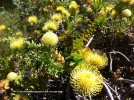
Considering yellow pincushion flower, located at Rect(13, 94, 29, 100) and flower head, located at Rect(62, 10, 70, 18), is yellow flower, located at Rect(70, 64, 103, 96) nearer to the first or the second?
yellow pincushion flower, located at Rect(13, 94, 29, 100)

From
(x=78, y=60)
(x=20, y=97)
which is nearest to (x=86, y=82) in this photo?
(x=78, y=60)

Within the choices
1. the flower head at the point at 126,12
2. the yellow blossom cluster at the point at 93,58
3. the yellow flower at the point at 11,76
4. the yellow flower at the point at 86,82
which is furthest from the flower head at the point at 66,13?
the yellow flower at the point at 86,82

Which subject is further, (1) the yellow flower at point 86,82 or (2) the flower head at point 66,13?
(2) the flower head at point 66,13

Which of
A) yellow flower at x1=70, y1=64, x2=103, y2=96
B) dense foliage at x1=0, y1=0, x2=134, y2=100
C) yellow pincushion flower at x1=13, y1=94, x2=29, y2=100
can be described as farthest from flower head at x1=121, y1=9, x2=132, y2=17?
yellow pincushion flower at x1=13, y1=94, x2=29, y2=100

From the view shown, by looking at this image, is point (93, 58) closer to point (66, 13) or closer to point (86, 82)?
point (86, 82)

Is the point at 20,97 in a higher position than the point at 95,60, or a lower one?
lower

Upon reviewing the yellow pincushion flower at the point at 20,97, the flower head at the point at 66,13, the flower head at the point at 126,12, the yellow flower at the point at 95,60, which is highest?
the flower head at the point at 66,13

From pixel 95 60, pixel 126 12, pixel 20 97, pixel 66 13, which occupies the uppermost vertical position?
pixel 66 13

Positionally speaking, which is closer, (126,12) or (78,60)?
(78,60)

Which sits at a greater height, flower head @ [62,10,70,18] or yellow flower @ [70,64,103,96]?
flower head @ [62,10,70,18]

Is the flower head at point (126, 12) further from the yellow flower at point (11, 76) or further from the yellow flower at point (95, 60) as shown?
the yellow flower at point (11, 76)

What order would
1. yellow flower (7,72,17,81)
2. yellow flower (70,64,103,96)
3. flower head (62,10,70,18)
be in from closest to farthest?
yellow flower (70,64,103,96) < yellow flower (7,72,17,81) < flower head (62,10,70,18)

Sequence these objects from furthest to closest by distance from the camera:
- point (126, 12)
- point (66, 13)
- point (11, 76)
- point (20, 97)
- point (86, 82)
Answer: point (66, 13) → point (126, 12) → point (11, 76) → point (20, 97) → point (86, 82)

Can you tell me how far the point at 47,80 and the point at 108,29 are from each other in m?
0.64
